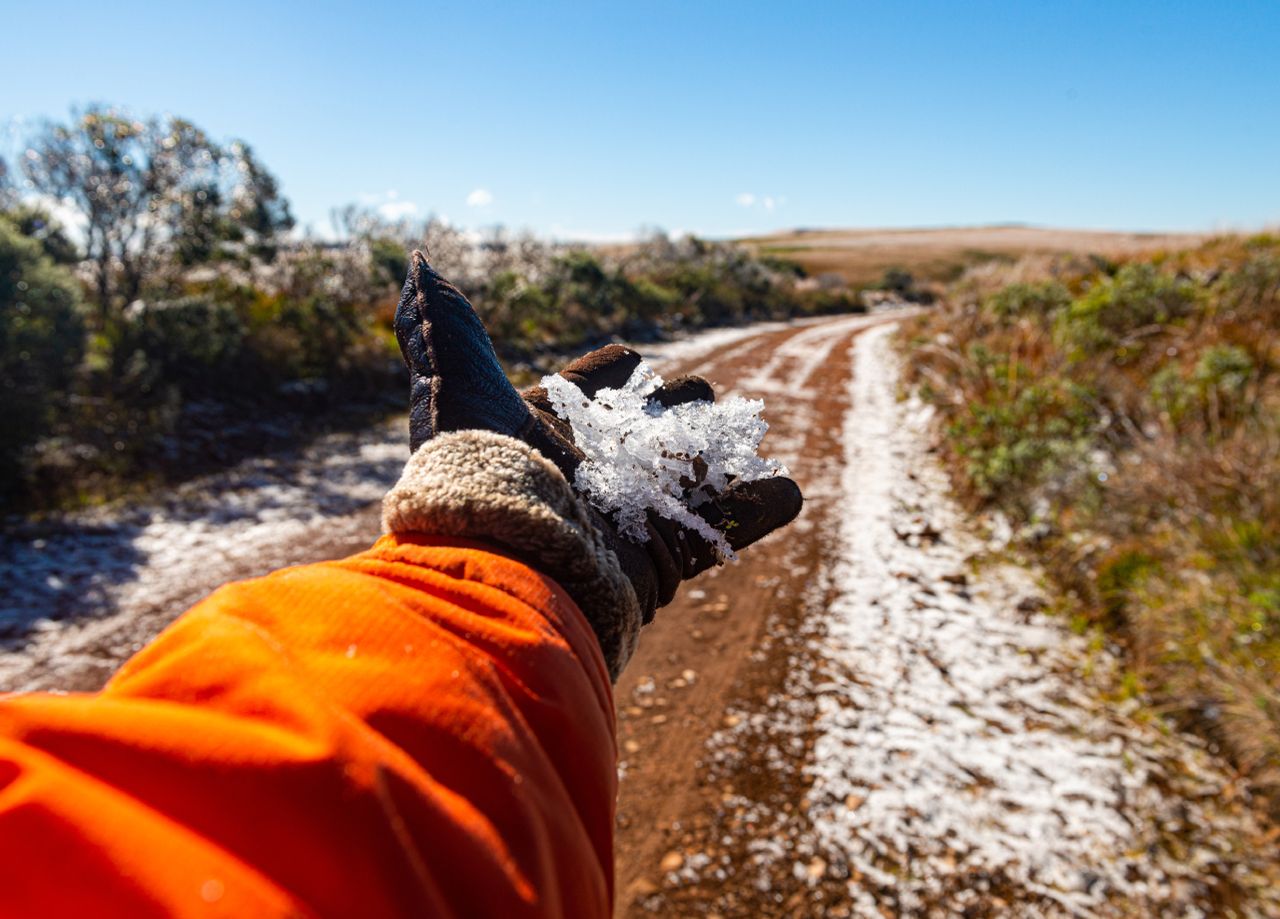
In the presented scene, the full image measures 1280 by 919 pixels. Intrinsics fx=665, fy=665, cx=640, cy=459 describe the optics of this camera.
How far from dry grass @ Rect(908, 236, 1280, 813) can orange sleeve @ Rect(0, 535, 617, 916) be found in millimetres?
3773

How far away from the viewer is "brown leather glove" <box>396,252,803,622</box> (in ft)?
4.14

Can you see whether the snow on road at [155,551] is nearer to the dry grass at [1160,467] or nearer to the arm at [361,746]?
the arm at [361,746]

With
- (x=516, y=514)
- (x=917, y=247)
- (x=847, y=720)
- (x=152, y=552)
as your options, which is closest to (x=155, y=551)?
(x=152, y=552)

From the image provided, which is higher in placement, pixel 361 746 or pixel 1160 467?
pixel 361 746

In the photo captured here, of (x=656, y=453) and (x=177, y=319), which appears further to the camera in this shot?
(x=177, y=319)

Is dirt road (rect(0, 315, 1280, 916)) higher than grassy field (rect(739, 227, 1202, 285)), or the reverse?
grassy field (rect(739, 227, 1202, 285))

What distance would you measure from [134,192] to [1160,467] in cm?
1187

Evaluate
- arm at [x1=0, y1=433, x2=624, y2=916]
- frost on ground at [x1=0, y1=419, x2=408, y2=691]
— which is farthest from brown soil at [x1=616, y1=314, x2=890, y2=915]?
frost on ground at [x1=0, y1=419, x2=408, y2=691]

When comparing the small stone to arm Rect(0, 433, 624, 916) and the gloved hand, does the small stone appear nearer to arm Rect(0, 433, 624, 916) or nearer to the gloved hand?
the gloved hand

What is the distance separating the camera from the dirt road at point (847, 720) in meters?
2.64

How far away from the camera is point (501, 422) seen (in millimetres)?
1298

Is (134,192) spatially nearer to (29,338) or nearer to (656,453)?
(29,338)

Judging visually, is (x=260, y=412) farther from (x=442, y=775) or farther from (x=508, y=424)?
(x=442, y=775)

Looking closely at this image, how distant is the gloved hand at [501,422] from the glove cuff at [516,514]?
0.05 metres
